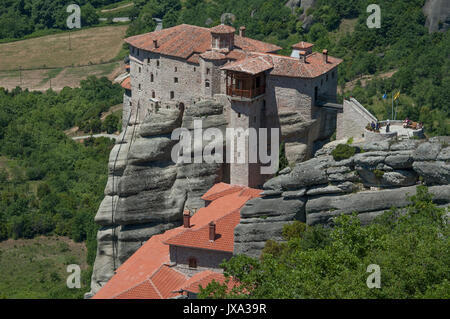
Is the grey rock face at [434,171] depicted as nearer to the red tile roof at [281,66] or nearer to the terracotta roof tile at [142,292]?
the red tile roof at [281,66]

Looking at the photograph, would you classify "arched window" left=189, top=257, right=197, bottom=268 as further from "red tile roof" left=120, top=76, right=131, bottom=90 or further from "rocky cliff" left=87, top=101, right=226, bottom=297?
"red tile roof" left=120, top=76, right=131, bottom=90

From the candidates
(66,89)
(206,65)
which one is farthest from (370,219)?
(66,89)

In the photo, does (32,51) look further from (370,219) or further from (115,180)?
(370,219)

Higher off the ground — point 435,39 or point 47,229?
point 435,39

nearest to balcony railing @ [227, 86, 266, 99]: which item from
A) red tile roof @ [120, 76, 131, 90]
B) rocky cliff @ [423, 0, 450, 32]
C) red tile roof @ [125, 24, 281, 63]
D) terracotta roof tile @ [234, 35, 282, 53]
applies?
red tile roof @ [125, 24, 281, 63]

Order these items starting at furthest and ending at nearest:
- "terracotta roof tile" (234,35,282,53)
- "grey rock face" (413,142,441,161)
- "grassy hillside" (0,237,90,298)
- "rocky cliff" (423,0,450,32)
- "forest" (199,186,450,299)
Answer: "rocky cliff" (423,0,450,32) < "grassy hillside" (0,237,90,298) < "terracotta roof tile" (234,35,282,53) < "grey rock face" (413,142,441,161) < "forest" (199,186,450,299)

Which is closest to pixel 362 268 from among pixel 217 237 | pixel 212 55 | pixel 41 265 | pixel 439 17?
pixel 217 237
